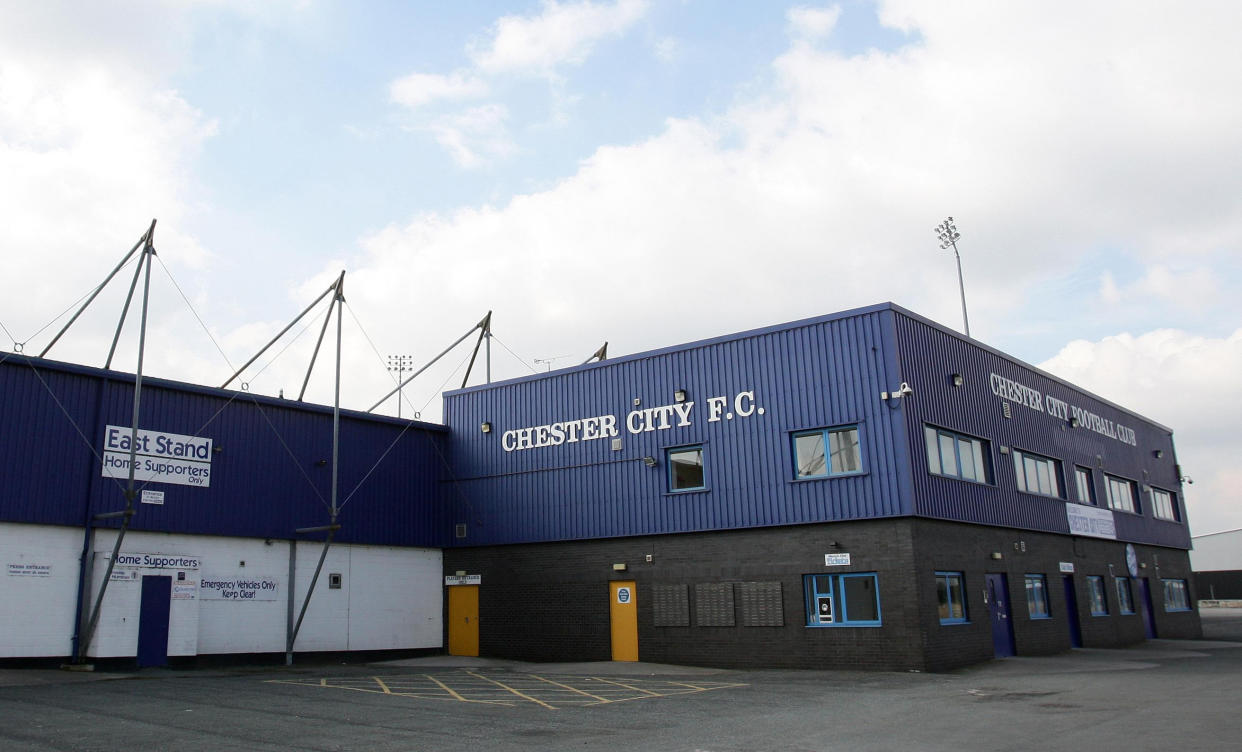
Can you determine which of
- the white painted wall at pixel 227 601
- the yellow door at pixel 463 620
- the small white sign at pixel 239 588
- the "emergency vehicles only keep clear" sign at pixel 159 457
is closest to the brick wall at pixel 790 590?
the yellow door at pixel 463 620

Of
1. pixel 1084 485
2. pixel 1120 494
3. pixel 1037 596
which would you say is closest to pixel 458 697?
pixel 1037 596

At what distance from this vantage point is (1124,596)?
104 feet

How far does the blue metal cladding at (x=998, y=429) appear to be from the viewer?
2230cm

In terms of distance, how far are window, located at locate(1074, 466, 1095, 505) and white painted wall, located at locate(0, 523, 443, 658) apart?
19884 mm

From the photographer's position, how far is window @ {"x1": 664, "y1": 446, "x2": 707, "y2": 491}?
24.8m

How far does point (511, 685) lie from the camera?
64.0 ft

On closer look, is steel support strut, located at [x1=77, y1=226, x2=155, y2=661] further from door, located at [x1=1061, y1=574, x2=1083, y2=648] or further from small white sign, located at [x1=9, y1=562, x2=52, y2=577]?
door, located at [x1=1061, y1=574, x2=1083, y2=648]

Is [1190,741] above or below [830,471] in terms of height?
below

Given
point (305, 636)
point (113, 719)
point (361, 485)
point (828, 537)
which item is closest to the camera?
point (113, 719)

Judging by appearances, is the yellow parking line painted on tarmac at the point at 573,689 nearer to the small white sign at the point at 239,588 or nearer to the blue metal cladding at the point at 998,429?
the small white sign at the point at 239,588

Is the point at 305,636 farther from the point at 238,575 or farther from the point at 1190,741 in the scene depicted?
the point at 1190,741

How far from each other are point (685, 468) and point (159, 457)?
12820mm

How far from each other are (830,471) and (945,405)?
3519 mm

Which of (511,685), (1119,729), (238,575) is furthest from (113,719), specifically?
(1119,729)
